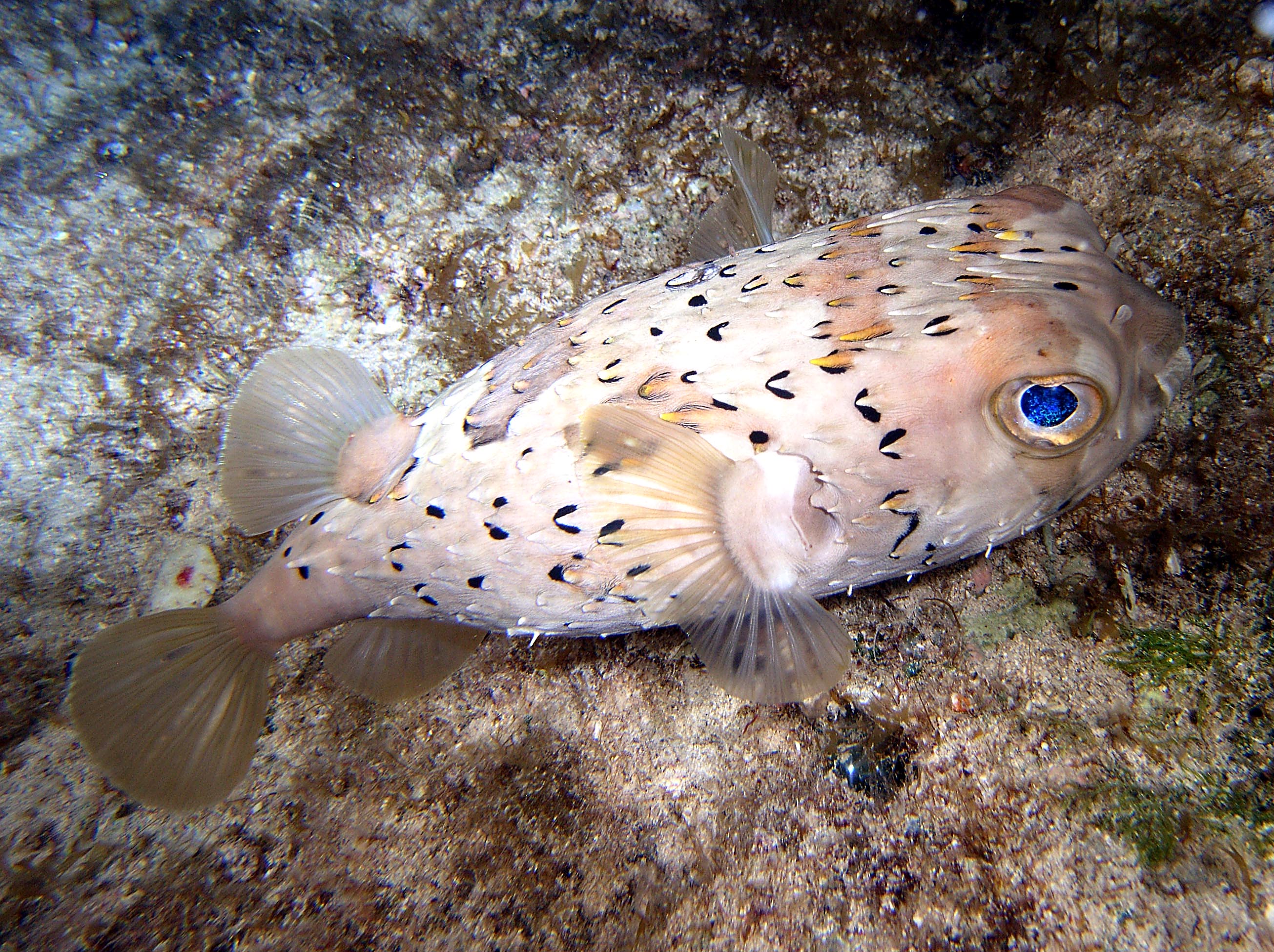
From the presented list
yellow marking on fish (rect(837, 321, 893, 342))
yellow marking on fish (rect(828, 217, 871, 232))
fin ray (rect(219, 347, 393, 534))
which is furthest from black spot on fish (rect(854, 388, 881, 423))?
fin ray (rect(219, 347, 393, 534))

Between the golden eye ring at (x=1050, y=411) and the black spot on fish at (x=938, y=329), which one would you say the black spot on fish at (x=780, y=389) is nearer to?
the black spot on fish at (x=938, y=329)

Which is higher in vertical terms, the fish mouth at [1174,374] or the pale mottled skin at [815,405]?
Answer: the pale mottled skin at [815,405]

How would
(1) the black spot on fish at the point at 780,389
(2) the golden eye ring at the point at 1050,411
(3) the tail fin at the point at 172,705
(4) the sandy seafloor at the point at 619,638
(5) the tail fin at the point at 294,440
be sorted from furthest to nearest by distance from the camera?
(5) the tail fin at the point at 294,440 < (3) the tail fin at the point at 172,705 < (4) the sandy seafloor at the point at 619,638 < (1) the black spot on fish at the point at 780,389 < (2) the golden eye ring at the point at 1050,411

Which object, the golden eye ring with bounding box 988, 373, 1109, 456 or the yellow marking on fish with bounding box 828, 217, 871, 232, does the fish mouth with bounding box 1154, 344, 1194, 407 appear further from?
the yellow marking on fish with bounding box 828, 217, 871, 232

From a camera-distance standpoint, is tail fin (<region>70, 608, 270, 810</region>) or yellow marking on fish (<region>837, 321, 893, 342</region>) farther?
tail fin (<region>70, 608, 270, 810</region>)

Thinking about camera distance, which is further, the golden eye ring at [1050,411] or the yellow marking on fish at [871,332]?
the yellow marking on fish at [871,332]

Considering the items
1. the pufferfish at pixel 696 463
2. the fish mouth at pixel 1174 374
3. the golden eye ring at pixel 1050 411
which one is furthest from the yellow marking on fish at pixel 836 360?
the fish mouth at pixel 1174 374

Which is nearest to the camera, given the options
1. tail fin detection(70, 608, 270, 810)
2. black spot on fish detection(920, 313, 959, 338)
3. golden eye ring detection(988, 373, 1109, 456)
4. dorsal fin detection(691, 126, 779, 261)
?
golden eye ring detection(988, 373, 1109, 456)
